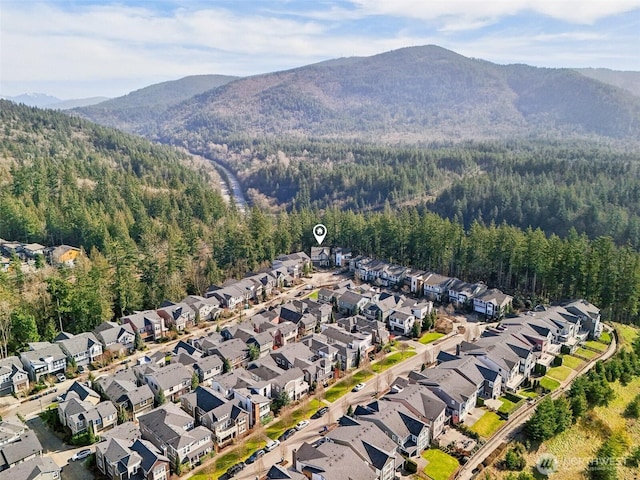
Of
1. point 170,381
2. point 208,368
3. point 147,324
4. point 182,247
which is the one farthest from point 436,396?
point 182,247

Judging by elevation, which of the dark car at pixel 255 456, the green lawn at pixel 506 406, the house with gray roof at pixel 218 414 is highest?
the house with gray roof at pixel 218 414

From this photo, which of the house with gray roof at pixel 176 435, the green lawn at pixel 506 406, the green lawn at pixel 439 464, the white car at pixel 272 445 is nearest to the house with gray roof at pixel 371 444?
the green lawn at pixel 439 464

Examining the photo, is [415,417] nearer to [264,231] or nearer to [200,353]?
[200,353]

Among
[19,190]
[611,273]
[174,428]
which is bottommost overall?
[174,428]

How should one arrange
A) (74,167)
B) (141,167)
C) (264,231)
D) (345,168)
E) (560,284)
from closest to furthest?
(560,284) → (264,231) → (74,167) → (141,167) → (345,168)

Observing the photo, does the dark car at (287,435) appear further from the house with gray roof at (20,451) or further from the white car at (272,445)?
the house with gray roof at (20,451)

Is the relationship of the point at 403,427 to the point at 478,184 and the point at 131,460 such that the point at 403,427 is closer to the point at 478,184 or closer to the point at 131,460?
the point at 131,460

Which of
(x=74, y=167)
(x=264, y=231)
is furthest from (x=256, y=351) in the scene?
(x=74, y=167)

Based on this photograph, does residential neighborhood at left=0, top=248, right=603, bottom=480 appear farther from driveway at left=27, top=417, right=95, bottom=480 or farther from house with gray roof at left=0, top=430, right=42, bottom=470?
driveway at left=27, top=417, right=95, bottom=480
